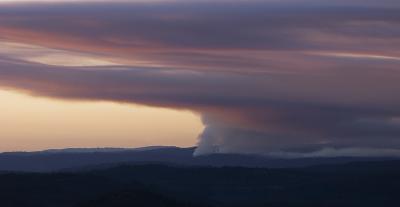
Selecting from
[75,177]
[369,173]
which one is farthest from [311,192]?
[75,177]

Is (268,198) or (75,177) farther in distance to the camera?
(268,198)

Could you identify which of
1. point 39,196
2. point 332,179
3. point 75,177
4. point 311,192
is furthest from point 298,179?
point 39,196

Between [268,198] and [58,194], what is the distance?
3142cm

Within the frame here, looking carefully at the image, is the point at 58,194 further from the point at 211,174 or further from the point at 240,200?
the point at 211,174

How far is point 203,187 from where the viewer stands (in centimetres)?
17350

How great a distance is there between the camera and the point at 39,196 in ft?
418

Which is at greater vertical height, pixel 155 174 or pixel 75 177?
pixel 155 174

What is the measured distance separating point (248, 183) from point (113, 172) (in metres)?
14.8

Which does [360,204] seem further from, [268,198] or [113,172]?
[113,172]

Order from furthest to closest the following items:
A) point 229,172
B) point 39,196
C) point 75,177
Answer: point 229,172 → point 75,177 → point 39,196

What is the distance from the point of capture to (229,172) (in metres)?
197

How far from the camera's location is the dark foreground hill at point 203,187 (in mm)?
121375

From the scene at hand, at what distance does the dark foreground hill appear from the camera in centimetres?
→ 12138

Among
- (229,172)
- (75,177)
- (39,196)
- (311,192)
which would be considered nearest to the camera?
(39,196)
